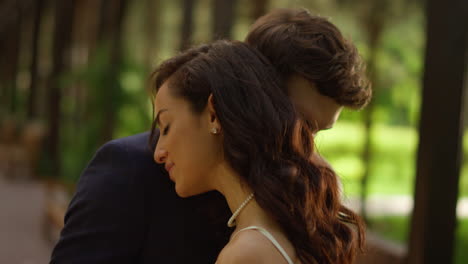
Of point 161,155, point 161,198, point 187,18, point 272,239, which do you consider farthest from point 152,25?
point 272,239

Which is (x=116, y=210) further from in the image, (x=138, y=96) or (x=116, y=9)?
(x=116, y=9)

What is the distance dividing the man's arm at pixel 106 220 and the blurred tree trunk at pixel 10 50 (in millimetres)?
19623

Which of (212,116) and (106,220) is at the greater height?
(212,116)

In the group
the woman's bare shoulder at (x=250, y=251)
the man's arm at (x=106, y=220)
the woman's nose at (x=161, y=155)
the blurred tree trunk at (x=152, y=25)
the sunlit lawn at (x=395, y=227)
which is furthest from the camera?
the blurred tree trunk at (x=152, y=25)

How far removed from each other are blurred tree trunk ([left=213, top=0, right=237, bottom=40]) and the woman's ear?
3488 millimetres

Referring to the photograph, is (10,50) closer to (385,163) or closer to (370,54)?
(385,163)

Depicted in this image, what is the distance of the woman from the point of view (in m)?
1.52

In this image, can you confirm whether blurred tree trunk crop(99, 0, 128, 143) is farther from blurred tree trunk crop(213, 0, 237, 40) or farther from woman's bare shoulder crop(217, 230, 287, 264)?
woman's bare shoulder crop(217, 230, 287, 264)

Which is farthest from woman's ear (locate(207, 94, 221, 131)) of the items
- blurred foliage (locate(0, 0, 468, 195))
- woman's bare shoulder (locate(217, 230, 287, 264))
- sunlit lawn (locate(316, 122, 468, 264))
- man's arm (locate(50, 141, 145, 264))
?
sunlit lawn (locate(316, 122, 468, 264))

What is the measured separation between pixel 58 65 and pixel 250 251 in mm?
12560

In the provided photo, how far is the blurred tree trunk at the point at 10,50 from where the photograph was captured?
890 inches

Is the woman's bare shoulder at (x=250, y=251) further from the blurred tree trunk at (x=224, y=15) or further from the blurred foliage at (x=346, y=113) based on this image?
the blurred tree trunk at (x=224, y=15)

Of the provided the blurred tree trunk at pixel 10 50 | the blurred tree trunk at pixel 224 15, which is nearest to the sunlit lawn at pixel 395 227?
the blurred tree trunk at pixel 224 15

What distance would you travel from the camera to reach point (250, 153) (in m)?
1.54
